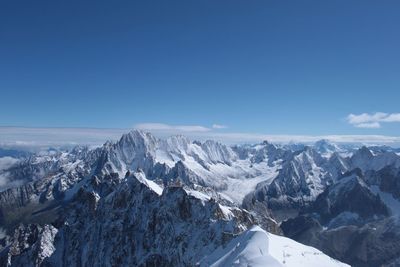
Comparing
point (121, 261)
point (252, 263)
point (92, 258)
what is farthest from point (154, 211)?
point (252, 263)

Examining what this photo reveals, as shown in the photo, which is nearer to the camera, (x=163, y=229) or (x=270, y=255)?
(x=270, y=255)

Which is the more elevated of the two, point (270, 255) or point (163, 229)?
point (270, 255)

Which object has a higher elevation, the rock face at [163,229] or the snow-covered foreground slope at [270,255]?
the snow-covered foreground slope at [270,255]

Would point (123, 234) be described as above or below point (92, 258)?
above

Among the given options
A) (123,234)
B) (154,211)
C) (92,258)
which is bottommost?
(92,258)

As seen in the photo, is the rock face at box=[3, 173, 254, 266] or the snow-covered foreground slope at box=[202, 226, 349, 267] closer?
the snow-covered foreground slope at box=[202, 226, 349, 267]

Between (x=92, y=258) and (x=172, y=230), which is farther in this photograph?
(x=92, y=258)

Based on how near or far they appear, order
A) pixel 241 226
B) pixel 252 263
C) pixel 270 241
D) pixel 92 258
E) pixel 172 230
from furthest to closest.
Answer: pixel 92 258, pixel 172 230, pixel 241 226, pixel 270 241, pixel 252 263

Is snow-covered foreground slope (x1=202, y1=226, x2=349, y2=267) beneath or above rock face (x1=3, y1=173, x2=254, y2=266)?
above

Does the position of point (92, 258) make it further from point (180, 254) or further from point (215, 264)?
point (215, 264)

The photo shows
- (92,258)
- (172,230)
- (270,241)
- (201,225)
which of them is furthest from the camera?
(92,258)

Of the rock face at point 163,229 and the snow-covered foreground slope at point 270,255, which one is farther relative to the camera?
the rock face at point 163,229
